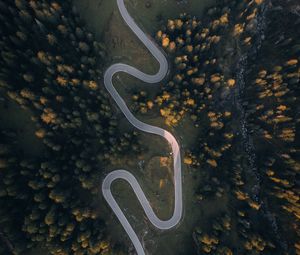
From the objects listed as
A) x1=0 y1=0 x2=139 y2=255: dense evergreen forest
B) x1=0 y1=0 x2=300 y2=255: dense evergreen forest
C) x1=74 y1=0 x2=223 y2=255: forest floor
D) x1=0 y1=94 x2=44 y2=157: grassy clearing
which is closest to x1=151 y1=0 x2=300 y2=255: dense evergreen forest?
x1=0 y1=0 x2=300 y2=255: dense evergreen forest

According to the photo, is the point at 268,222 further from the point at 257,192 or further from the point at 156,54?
the point at 156,54

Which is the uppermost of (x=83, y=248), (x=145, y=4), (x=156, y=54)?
(x=145, y=4)

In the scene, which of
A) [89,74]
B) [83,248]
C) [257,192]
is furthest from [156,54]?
[83,248]

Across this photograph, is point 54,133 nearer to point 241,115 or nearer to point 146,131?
point 146,131

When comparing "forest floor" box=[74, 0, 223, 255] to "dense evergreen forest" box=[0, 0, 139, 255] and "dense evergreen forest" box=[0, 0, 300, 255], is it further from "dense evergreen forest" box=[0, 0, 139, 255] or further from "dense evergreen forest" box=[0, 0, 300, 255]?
"dense evergreen forest" box=[0, 0, 139, 255]

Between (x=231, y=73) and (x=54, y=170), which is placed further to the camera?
(x=231, y=73)

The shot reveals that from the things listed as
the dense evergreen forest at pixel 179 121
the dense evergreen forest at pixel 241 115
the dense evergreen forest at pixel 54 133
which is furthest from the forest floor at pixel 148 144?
the dense evergreen forest at pixel 54 133
